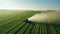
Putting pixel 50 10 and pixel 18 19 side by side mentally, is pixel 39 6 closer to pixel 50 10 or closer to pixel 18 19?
pixel 50 10

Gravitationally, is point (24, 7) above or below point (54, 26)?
above

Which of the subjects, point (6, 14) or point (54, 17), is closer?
point (54, 17)

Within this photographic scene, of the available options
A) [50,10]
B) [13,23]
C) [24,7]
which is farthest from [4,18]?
[50,10]

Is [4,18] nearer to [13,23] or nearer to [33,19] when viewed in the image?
[13,23]

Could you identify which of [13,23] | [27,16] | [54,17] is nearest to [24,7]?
[27,16]

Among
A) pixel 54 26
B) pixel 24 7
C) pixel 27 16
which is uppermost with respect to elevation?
pixel 24 7

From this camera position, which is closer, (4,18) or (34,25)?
(34,25)
